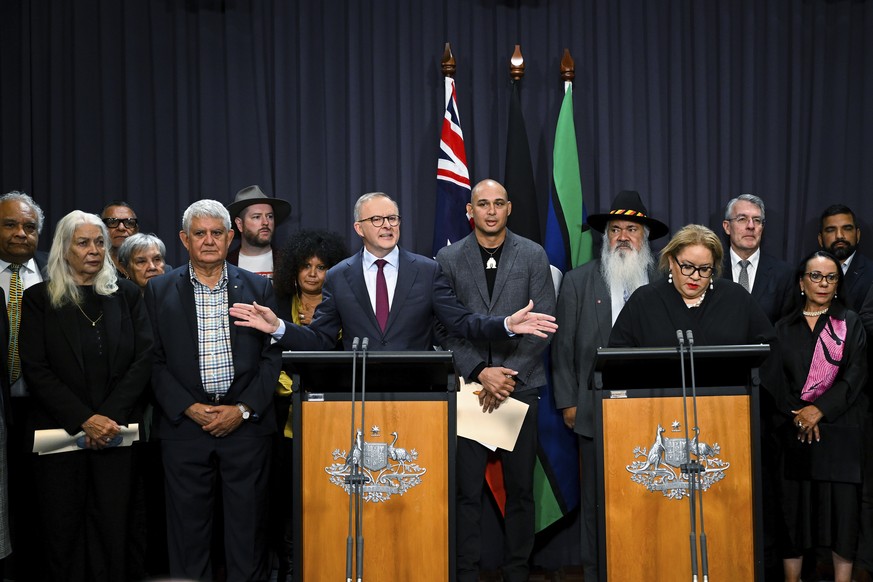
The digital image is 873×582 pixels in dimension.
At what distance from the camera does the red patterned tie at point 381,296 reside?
4.13 metres

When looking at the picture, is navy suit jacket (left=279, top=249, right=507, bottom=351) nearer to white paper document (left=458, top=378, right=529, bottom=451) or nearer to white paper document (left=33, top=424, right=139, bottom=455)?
white paper document (left=458, top=378, right=529, bottom=451)

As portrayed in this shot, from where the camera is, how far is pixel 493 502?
5.48 meters

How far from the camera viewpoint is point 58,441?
3.98 meters

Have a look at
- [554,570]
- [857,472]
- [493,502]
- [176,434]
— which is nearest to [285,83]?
[176,434]

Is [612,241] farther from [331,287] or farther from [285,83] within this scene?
[285,83]

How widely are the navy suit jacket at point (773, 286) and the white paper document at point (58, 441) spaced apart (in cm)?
332

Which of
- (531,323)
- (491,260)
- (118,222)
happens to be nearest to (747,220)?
(491,260)

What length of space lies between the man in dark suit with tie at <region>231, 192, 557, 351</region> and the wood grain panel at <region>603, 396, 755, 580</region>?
2.68 ft

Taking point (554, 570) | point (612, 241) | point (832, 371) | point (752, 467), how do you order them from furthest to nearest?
1. point (554, 570)
2. point (612, 241)
3. point (832, 371)
4. point (752, 467)

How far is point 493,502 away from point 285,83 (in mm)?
2875

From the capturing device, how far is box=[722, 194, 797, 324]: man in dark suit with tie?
495 centimetres

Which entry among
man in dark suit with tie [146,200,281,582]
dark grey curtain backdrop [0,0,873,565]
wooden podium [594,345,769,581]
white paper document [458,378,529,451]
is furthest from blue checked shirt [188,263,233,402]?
wooden podium [594,345,769,581]

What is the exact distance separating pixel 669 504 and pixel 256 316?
182cm

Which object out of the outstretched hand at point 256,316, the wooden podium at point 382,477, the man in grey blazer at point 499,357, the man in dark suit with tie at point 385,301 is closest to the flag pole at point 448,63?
the man in grey blazer at point 499,357
